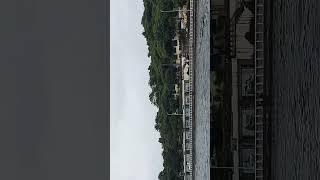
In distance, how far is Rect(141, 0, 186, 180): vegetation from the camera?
55.6 metres

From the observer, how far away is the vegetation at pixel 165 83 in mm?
55594

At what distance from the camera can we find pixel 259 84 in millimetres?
18031

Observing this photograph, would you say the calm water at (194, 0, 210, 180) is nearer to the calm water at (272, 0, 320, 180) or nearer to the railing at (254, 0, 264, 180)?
the railing at (254, 0, 264, 180)

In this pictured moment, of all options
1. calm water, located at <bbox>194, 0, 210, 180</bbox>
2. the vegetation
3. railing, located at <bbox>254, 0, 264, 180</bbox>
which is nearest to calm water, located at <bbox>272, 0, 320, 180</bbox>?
railing, located at <bbox>254, 0, 264, 180</bbox>

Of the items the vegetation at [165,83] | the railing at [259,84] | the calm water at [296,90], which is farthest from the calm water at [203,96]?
the vegetation at [165,83]

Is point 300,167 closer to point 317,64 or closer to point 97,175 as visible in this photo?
point 317,64

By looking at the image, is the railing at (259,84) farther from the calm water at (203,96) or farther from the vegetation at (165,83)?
the vegetation at (165,83)

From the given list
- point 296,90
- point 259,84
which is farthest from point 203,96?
point 296,90

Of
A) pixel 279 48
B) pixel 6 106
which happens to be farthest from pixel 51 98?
pixel 279 48

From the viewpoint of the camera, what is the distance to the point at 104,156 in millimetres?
7105

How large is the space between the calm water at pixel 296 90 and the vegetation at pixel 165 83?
36.4m

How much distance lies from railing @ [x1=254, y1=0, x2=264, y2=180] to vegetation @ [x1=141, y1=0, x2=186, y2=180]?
1326 inches

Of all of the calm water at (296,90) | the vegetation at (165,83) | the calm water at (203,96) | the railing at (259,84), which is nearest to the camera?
the calm water at (296,90)

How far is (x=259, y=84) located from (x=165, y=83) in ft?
131
